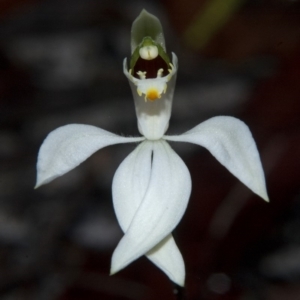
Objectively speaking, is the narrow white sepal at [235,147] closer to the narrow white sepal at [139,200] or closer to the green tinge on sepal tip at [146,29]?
the narrow white sepal at [139,200]

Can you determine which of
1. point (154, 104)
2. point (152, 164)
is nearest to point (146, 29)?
point (154, 104)

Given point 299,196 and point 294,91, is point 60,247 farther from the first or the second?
point 294,91

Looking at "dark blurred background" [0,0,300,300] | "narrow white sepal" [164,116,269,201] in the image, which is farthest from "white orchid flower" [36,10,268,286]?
"dark blurred background" [0,0,300,300]

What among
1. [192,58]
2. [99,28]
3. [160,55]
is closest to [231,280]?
[160,55]

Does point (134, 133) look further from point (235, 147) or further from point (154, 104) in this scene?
point (235, 147)

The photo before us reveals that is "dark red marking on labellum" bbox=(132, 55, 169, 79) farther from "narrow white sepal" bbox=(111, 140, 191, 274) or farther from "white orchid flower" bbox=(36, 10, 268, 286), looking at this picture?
"narrow white sepal" bbox=(111, 140, 191, 274)

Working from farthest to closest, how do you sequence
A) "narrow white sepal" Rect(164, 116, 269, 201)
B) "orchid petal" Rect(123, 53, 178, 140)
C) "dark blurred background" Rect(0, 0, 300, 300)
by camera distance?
"dark blurred background" Rect(0, 0, 300, 300) → "orchid petal" Rect(123, 53, 178, 140) → "narrow white sepal" Rect(164, 116, 269, 201)

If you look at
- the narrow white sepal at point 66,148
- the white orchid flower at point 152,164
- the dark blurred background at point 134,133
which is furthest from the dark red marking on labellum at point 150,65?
the dark blurred background at point 134,133
